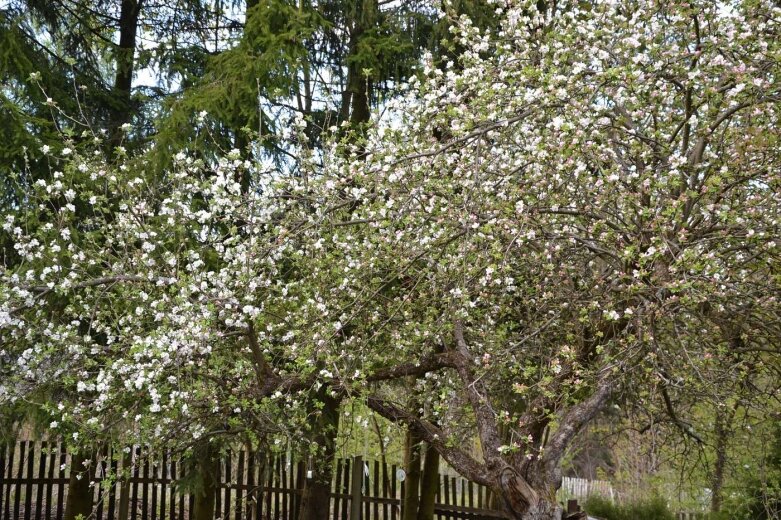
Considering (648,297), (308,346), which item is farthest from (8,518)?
(648,297)

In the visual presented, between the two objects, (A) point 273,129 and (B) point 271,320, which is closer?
(B) point 271,320

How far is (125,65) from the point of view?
11.0 meters

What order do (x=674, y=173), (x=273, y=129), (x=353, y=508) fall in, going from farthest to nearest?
(x=353, y=508), (x=273, y=129), (x=674, y=173)

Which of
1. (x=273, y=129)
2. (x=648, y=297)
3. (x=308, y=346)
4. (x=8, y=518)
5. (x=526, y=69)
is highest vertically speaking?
(x=273, y=129)

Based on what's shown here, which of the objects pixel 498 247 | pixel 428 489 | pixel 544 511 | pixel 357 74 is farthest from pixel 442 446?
pixel 357 74

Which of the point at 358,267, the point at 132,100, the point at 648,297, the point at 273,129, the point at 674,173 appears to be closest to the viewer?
the point at 674,173

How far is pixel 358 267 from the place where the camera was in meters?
5.80

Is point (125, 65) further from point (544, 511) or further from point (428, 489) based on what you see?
point (544, 511)

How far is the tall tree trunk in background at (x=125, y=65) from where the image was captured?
420 inches

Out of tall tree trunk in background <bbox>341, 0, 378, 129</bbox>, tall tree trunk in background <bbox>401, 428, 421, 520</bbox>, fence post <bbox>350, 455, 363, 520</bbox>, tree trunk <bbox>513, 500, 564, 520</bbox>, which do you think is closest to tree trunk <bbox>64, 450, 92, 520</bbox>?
fence post <bbox>350, 455, 363, 520</bbox>

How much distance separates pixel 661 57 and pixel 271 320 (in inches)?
145

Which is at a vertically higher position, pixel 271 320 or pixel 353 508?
pixel 271 320

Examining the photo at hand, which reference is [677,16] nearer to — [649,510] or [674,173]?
[674,173]

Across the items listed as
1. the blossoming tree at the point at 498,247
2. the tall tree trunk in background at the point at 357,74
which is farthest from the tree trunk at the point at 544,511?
the tall tree trunk in background at the point at 357,74
